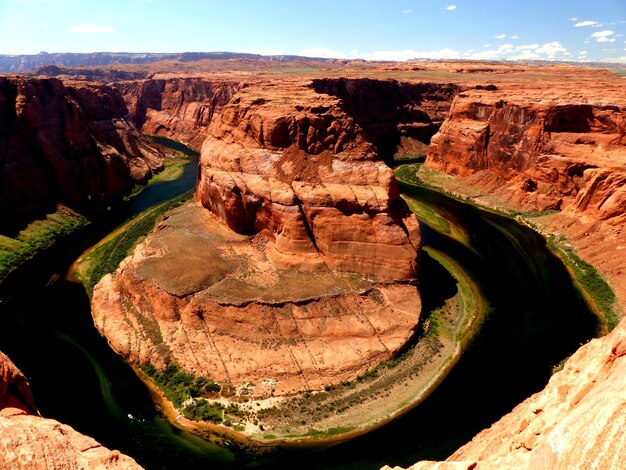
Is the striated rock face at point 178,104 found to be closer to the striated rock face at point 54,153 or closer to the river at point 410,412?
the striated rock face at point 54,153

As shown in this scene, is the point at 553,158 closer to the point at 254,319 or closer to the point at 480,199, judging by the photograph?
the point at 480,199

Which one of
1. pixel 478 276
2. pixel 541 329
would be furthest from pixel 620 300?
pixel 478 276

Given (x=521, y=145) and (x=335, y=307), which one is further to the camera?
(x=521, y=145)

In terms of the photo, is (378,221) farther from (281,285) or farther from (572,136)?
(572,136)

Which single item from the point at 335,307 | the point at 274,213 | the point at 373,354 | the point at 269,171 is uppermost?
the point at 269,171

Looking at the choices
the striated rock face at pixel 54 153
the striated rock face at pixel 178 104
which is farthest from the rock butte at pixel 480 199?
the striated rock face at pixel 178 104

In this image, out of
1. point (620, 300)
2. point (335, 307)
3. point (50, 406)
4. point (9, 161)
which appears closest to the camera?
point (50, 406)

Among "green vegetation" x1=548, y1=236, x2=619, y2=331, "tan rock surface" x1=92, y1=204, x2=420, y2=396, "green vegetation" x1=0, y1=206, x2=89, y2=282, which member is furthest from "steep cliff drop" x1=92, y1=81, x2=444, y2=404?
"green vegetation" x1=548, y1=236, x2=619, y2=331

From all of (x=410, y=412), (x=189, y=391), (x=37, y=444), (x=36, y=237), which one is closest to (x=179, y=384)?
(x=189, y=391)

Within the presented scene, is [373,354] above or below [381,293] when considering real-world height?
below
